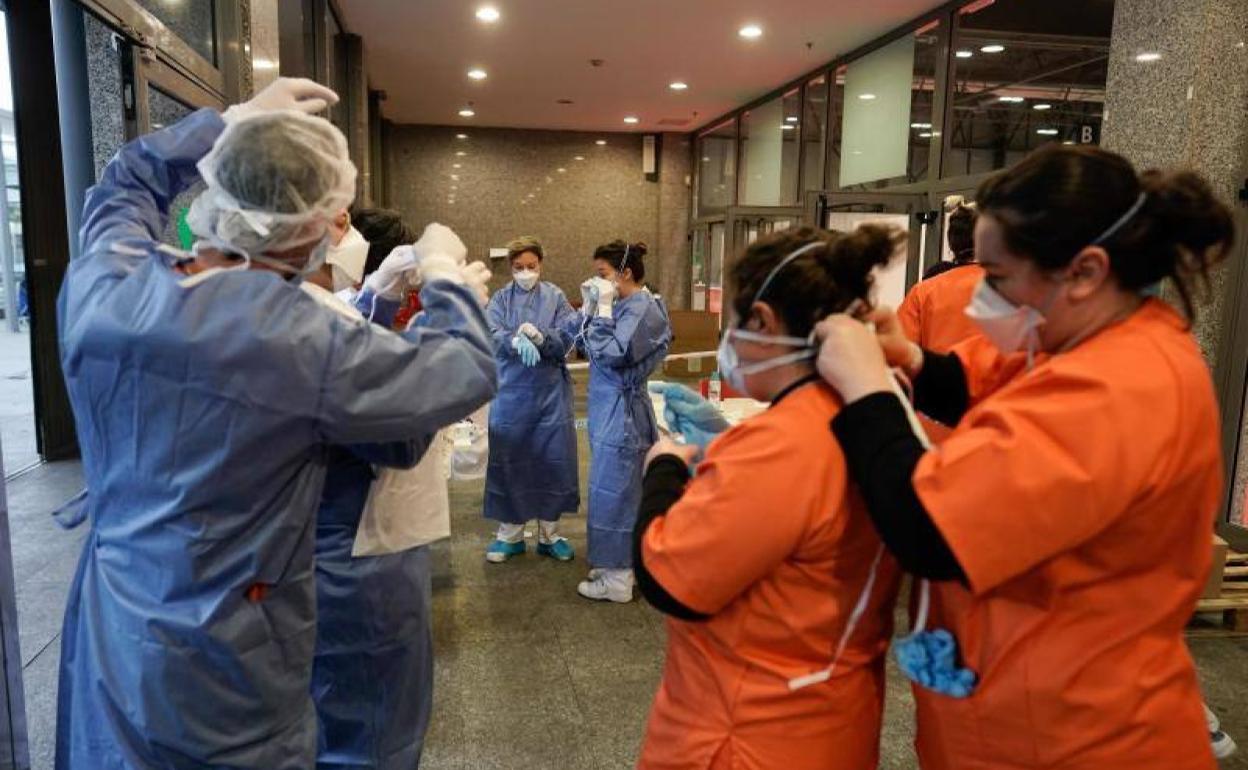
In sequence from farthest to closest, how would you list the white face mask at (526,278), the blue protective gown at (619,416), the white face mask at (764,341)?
the white face mask at (526,278) < the blue protective gown at (619,416) < the white face mask at (764,341)

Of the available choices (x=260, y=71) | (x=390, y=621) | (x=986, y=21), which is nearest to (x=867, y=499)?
(x=390, y=621)

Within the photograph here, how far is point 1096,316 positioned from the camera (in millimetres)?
888

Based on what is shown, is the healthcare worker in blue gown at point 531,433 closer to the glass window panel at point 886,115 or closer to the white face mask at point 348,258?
the white face mask at point 348,258

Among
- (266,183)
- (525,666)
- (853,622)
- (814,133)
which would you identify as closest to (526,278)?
(525,666)

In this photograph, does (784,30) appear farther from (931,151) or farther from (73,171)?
(73,171)

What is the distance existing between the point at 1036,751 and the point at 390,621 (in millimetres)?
1202

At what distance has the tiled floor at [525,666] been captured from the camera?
228 centimetres

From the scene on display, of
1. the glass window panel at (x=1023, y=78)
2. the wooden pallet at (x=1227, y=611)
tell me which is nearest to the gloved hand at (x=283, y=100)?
the wooden pallet at (x=1227, y=611)

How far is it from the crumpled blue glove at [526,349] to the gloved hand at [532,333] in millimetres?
18

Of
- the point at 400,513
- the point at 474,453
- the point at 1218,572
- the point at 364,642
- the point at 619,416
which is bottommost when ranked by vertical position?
the point at 1218,572

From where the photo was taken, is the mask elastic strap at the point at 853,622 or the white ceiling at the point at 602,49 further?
the white ceiling at the point at 602,49

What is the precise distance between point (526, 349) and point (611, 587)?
109 centimetres

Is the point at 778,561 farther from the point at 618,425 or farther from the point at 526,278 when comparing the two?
the point at 526,278

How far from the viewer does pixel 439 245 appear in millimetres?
1288
